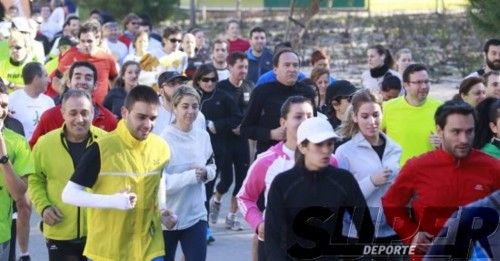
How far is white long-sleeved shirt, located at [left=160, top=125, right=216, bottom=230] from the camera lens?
31.0ft

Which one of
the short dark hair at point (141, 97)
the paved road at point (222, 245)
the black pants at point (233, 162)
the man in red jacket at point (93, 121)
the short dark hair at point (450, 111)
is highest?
the short dark hair at point (141, 97)

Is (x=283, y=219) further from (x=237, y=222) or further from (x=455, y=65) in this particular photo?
(x=455, y=65)

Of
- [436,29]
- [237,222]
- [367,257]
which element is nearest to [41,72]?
[237,222]

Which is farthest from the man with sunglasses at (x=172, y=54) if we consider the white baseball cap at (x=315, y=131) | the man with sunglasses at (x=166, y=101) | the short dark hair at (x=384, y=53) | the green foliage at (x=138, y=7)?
the green foliage at (x=138, y=7)

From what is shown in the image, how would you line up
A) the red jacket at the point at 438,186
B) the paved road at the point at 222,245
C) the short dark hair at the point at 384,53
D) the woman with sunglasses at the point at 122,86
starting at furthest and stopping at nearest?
1. the short dark hair at the point at 384,53
2. the woman with sunglasses at the point at 122,86
3. the paved road at the point at 222,245
4. the red jacket at the point at 438,186

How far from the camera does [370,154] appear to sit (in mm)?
9008

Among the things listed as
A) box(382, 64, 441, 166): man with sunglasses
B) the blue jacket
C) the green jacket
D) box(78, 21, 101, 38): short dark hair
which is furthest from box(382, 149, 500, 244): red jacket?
the blue jacket

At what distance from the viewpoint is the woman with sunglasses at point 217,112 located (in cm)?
1373

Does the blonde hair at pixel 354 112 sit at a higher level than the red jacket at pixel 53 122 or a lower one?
higher

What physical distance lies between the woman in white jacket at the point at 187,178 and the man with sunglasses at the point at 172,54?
6.96 metres

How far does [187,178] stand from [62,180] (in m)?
1.00

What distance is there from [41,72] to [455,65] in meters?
17.9

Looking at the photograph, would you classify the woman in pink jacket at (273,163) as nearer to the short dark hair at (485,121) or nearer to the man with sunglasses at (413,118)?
the short dark hair at (485,121)

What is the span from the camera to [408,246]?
26.7 ft
